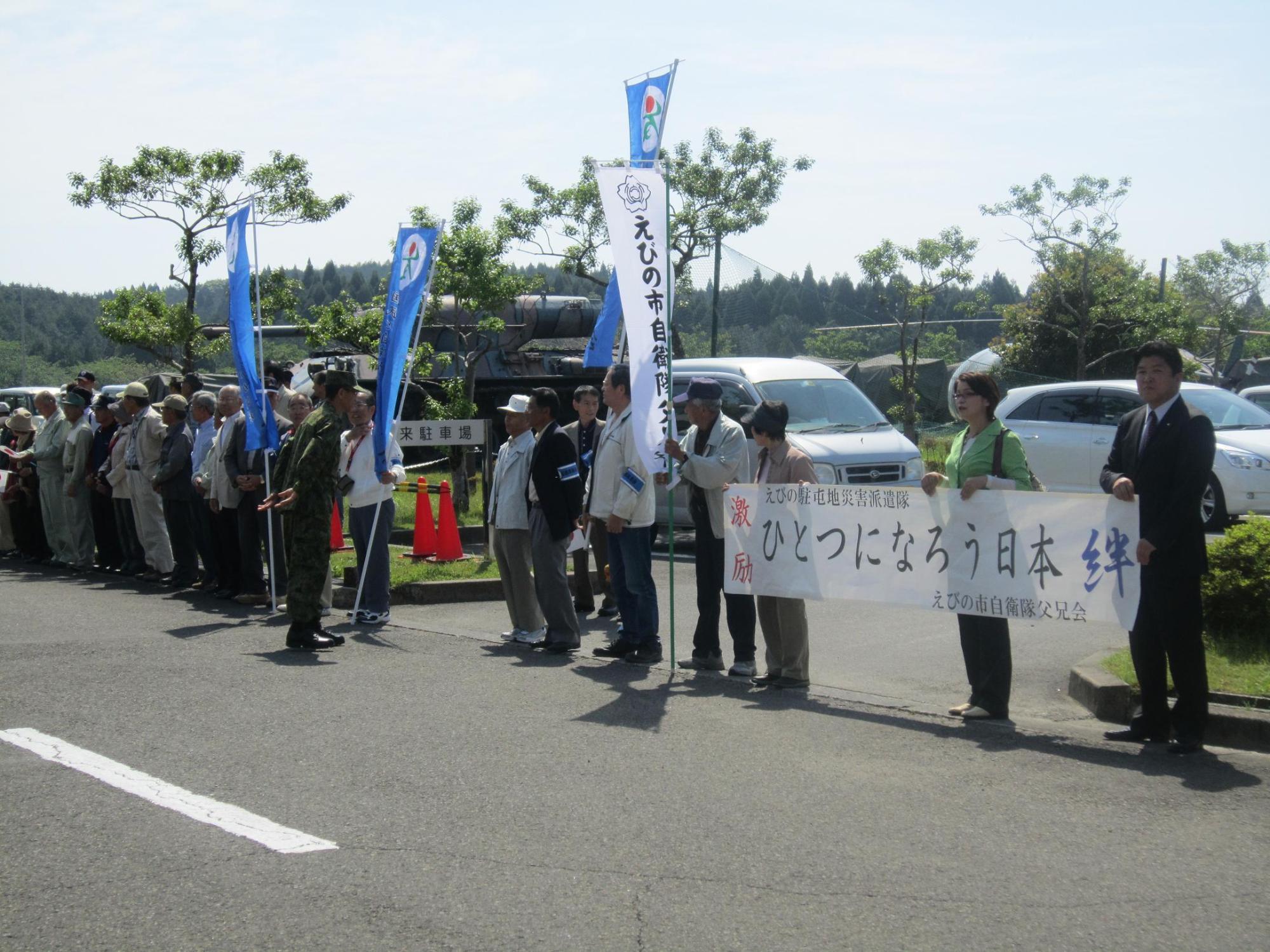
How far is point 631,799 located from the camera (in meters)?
5.40

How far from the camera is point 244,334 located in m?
11.3

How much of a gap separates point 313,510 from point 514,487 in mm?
1461

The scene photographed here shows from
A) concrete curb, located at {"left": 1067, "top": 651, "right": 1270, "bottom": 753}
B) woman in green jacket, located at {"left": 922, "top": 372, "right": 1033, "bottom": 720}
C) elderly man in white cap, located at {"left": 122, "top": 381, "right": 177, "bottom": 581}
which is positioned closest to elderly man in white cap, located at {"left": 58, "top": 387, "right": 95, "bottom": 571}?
elderly man in white cap, located at {"left": 122, "top": 381, "right": 177, "bottom": 581}

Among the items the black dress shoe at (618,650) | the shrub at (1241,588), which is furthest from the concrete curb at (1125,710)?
the black dress shoe at (618,650)

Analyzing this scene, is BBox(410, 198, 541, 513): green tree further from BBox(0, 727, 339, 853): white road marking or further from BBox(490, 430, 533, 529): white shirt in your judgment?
BBox(0, 727, 339, 853): white road marking

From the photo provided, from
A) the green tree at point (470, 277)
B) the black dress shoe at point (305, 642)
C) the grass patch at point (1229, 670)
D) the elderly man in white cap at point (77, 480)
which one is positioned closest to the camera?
the grass patch at point (1229, 670)

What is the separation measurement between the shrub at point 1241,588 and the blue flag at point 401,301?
5951mm

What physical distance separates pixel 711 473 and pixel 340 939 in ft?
15.6

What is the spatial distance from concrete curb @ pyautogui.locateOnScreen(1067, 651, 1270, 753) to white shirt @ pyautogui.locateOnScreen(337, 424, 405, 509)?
535 cm

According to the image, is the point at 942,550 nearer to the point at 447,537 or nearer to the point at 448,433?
the point at 447,537

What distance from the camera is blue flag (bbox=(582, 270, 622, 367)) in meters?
12.0

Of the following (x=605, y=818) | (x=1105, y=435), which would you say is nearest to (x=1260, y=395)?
(x=1105, y=435)

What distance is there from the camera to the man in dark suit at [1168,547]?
628 cm

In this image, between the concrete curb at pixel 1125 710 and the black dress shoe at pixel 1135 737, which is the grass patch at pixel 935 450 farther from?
the black dress shoe at pixel 1135 737
